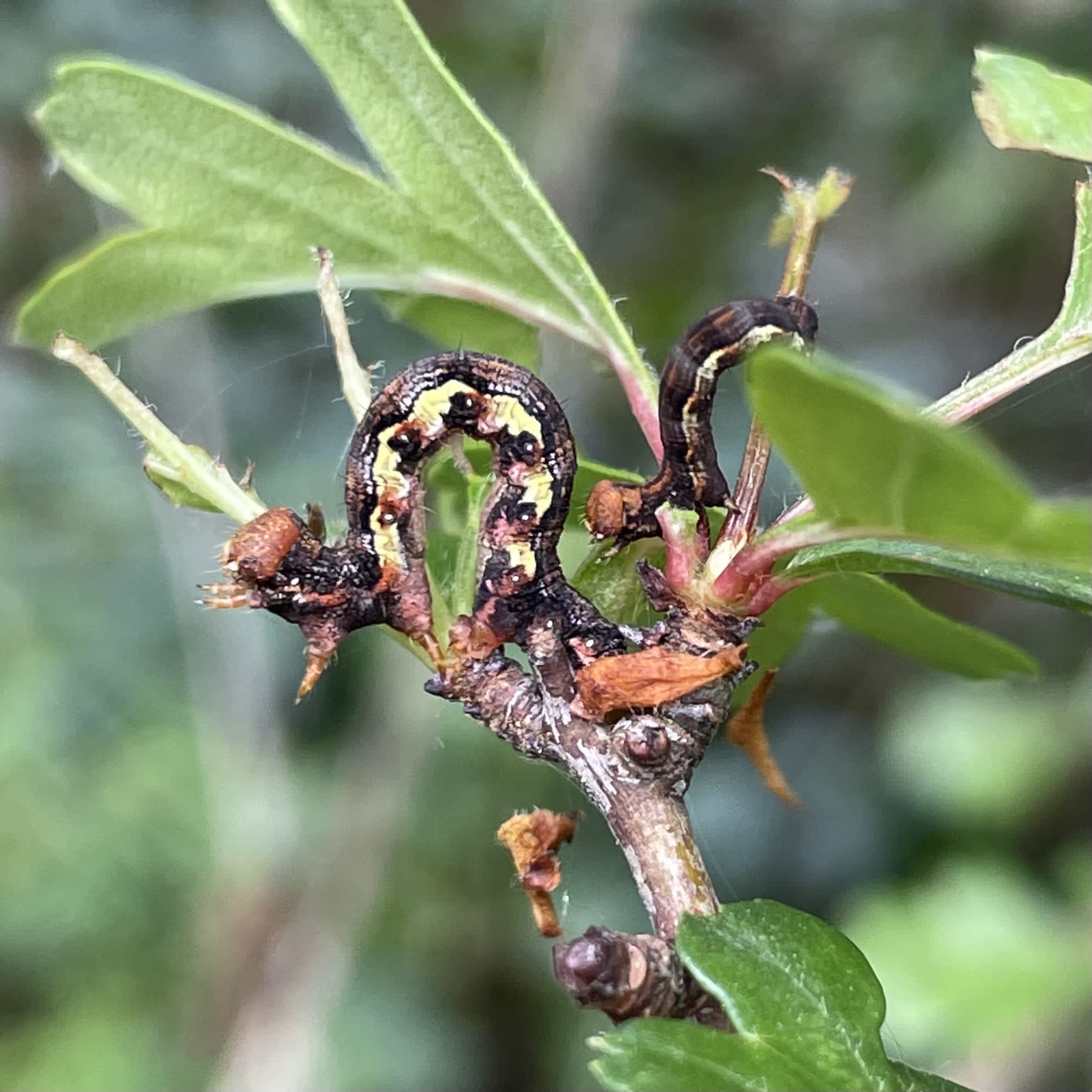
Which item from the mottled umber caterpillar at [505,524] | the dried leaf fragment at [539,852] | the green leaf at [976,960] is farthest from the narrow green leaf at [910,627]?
the green leaf at [976,960]

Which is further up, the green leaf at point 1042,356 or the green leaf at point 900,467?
the green leaf at point 1042,356

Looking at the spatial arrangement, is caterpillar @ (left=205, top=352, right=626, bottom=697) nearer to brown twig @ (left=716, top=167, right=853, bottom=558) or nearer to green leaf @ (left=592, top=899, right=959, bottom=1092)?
brown twig @ (left=716, top=167, right=853, bottom=558)

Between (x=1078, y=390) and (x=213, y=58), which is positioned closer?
(x=1078, y=390)

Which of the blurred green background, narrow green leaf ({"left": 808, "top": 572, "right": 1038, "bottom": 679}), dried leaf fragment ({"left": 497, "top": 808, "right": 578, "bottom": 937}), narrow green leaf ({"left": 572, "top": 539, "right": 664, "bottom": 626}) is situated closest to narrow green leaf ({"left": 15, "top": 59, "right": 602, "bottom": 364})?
narrow green leaf ({"left": 572, "top": 539, "right": 664, "bottom": 626})

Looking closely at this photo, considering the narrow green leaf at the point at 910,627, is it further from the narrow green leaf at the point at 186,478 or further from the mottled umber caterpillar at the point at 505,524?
the narrow green leaf at the point at 186,478

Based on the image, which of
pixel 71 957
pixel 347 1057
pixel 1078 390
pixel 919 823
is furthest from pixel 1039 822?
pixel 71 957

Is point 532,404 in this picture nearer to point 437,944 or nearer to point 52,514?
point 437,944

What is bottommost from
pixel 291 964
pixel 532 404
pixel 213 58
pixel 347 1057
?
pixel 532 404
